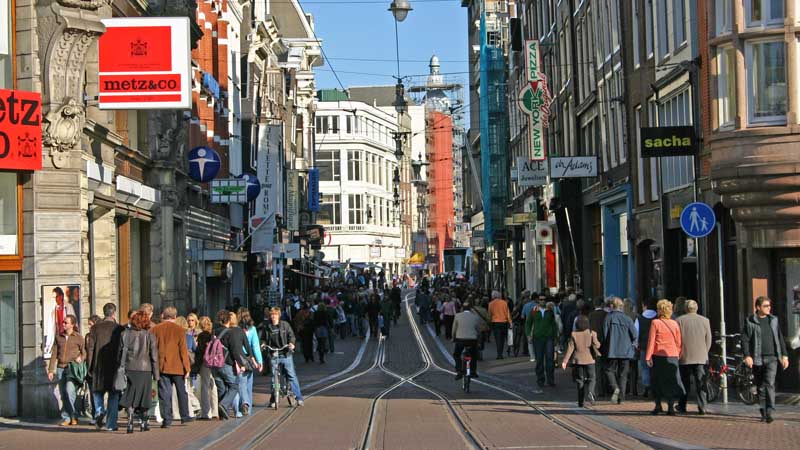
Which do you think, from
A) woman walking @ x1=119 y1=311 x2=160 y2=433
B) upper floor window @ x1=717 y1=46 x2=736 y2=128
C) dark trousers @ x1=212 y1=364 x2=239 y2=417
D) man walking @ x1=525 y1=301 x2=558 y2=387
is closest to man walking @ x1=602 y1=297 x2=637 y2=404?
upper floor window @ x1=717 y1=46 x2=736 y2=128

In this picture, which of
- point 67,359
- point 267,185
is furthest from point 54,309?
point 267,185

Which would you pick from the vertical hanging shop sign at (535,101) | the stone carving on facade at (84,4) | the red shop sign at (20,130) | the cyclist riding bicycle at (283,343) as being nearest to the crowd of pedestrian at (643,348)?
the cyclist riding bicycle at (283,343)

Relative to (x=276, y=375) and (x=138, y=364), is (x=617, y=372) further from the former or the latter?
(x=138, y=364)

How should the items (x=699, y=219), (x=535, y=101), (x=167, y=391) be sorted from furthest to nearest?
(x=535, y=101) < (x=699, y=219) < (x=167, y=391)

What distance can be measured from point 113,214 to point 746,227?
1166 centimetres

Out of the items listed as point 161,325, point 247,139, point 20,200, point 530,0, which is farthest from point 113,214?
point 530,0

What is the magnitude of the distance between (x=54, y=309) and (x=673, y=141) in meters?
11.4

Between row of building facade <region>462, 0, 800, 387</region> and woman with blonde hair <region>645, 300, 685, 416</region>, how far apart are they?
1272 mm

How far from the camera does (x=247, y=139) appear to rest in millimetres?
49219

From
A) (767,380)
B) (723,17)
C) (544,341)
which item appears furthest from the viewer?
(544,341)

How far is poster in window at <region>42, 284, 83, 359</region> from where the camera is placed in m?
19.2

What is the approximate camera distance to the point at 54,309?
63.6ft

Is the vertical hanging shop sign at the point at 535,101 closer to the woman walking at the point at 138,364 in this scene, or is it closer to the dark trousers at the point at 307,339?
the dark trousers at the point at 307,339

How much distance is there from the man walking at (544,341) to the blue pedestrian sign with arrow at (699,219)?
5361mm
